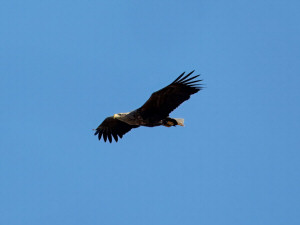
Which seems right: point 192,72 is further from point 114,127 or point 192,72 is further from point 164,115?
point 114,127

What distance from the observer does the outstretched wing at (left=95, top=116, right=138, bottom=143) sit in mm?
18516

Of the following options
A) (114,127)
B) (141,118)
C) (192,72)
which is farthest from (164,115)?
(114,127)

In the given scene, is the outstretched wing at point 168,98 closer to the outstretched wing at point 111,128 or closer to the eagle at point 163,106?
the eagle at point 163,106

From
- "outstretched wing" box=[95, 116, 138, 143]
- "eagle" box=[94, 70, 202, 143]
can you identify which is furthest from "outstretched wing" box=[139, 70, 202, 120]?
"outstretched wing" box=[95, 116, 138, 143]

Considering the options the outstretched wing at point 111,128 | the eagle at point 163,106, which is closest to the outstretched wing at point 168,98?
the eagle at point 163,106

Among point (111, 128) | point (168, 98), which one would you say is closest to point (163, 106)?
point (168, 98)

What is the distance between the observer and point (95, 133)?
62.2 feet

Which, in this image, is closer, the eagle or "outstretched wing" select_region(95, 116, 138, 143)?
the eagle

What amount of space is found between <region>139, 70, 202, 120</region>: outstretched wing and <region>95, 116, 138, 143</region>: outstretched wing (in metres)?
2.26

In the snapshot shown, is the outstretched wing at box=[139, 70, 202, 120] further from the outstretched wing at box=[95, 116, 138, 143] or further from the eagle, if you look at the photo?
the outstretched wing at box=[95, 116, 138, 143]

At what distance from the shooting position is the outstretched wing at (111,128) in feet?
60.7

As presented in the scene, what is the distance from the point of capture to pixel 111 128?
1877 cm

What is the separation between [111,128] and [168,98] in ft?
11.5

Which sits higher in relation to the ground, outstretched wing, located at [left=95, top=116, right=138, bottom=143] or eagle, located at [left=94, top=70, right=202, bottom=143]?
outstretched wing, located at [left=95, top=116, right=138, bottom=143]
